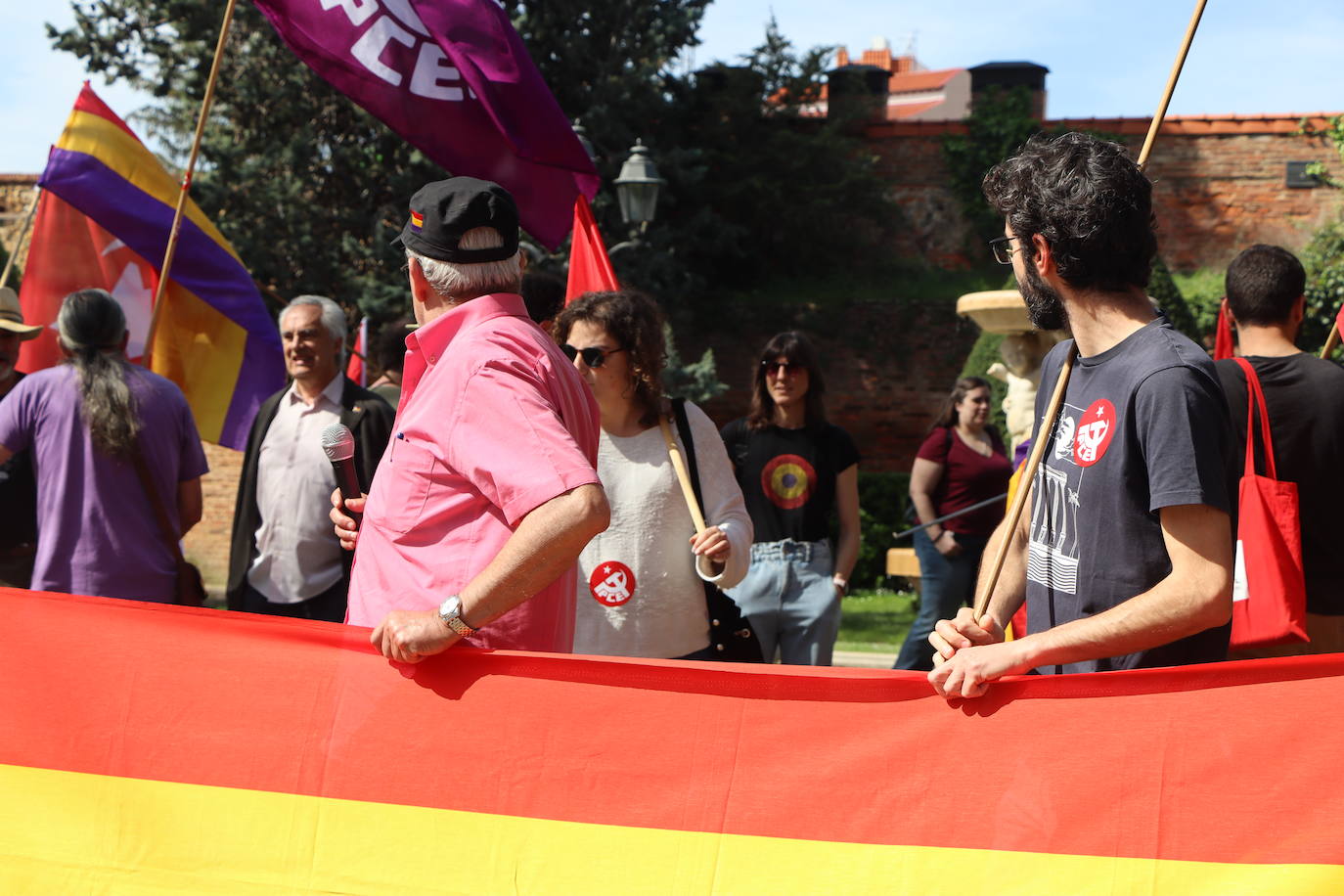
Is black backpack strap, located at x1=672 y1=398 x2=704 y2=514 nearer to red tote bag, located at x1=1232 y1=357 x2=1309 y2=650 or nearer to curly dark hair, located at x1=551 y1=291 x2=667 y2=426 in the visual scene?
curly dark hair, located at x1=551 y1=291 x2=667 y2=426

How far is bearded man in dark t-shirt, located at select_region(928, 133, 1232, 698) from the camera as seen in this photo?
83.5 inches

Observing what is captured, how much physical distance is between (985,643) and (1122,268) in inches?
27.4

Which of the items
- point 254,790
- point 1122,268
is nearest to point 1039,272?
point 1122,268

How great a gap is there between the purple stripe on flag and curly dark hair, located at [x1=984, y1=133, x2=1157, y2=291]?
465cm

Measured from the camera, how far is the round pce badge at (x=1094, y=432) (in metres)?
2.26

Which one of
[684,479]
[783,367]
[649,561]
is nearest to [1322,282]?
[783,367]

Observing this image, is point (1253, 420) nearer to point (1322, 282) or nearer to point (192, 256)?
point (192, 256)

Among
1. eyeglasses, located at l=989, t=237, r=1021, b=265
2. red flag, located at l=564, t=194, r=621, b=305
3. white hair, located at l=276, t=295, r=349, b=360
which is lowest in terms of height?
white hair, located at l=276, t=295, r=349, b=360

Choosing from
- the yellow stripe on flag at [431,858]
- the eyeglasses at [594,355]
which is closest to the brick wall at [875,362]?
the eyeglasses at [594,355]

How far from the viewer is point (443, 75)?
4.37m

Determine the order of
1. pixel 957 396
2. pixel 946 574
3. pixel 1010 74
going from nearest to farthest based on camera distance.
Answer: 1. pixel 946 574
2. pixel 957 396
3. pixel 1010 74

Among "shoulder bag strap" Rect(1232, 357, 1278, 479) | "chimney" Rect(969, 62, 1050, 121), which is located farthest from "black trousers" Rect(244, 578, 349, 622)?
"chimney" Rect(969, 62, 1050, 121)

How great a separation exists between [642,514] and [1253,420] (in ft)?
5.59

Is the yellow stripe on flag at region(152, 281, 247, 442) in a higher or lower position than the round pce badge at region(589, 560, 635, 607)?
higher
